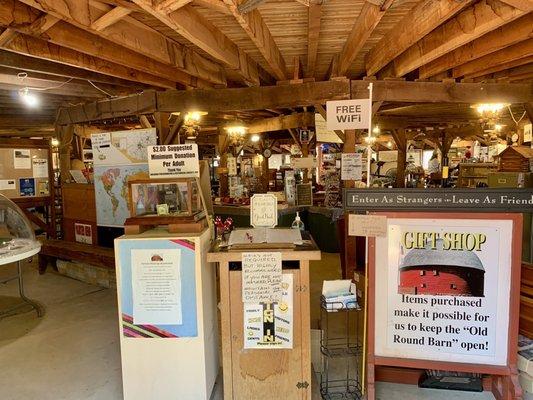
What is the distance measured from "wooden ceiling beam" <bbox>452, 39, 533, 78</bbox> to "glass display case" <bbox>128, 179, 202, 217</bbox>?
3.65m

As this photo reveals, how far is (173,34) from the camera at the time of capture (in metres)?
3.59

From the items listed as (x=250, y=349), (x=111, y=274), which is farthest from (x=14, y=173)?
(x=250, y=349)

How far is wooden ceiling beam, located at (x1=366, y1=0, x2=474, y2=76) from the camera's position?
2674mm

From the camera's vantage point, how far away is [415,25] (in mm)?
3098

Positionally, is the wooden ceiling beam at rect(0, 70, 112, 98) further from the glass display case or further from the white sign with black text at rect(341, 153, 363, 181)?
the white sign with black text at rect(341, 153, 363, 181)

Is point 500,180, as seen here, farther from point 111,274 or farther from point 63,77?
point 63,77

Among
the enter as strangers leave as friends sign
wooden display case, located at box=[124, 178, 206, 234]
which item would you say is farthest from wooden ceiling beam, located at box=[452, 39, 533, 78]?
wooden display case, located at box=[124, 178, 206, 234]

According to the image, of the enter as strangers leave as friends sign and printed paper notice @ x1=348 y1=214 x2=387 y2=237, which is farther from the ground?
the enter as strangers leave as friends sign

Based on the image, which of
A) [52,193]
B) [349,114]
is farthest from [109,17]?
[52,193]

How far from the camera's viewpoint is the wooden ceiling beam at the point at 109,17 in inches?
102

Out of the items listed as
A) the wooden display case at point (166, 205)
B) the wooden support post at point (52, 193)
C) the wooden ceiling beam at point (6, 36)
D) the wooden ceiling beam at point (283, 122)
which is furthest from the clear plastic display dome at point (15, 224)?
the wooden ceiling beam at point (283, 122)

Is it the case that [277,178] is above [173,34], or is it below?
below

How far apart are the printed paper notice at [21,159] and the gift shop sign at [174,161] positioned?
3.98m

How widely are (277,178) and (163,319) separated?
12.0 meters
